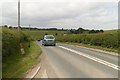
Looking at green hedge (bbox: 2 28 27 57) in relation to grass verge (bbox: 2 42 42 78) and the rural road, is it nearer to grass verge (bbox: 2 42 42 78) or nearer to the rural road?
grass verge (bbox: 2 42 42 78)

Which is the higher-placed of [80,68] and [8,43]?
[8,43]

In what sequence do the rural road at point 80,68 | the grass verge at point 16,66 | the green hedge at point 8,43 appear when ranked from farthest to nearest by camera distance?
1. the green hedge at point 8,43
2. the grass verge at point 16,66
3. the rural road at point 80,68

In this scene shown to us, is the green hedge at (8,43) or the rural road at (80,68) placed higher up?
the green hedge at (8,43)

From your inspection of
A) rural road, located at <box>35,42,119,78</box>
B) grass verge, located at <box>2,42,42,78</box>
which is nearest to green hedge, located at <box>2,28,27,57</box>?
grass verge, located at <box>2,42,42,78</box>

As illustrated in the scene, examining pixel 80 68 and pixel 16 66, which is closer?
pixel 80 68

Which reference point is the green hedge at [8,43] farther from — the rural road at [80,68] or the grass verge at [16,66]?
the rural road at [80,68]

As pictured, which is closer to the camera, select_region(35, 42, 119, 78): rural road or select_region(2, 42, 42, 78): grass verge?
select_region(35, 42, 119, 78): rural road

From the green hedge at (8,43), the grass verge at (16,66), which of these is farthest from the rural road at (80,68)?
the green hedge at (8,43)

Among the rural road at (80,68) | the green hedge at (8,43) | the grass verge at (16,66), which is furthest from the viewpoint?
the green hedge at (8,43)

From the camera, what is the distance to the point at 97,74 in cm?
1264

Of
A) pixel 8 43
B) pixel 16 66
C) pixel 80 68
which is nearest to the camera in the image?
pixel 80 68

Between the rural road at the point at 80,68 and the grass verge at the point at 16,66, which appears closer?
the rural road at the point at 80,68

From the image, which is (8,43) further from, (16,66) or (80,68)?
(80,68)

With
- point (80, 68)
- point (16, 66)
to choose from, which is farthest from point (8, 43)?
point (80, 68)
